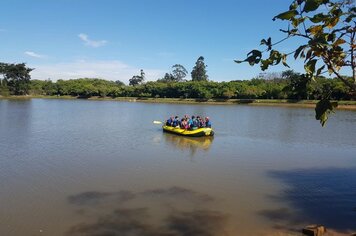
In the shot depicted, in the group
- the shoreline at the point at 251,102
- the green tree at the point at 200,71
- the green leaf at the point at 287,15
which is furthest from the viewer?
the green tree at the point at 200,71

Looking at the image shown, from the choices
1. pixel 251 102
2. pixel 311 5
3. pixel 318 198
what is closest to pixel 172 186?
pixel 318 198

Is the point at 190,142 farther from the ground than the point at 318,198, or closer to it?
farther from the ground

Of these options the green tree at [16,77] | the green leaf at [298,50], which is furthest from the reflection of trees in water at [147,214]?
the green tree at [16,77]

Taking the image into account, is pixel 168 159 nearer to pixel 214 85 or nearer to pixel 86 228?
pixel 86 228

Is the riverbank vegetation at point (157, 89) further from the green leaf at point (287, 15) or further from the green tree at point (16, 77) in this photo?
the green leaf at point (287, 15)

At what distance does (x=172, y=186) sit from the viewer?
45.4ft

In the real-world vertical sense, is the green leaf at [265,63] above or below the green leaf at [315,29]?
below

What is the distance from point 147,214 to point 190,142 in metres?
14.1

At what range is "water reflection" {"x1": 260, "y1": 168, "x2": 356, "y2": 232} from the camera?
10719mm

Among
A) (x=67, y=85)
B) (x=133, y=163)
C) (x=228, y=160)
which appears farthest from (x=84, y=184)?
(x=67, y=85)

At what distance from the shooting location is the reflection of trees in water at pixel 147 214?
970 cm

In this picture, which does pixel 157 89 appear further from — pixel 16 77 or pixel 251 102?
pixel 16 77

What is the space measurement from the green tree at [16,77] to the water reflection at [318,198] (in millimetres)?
101693

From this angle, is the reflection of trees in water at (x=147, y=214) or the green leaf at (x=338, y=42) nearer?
the green leaf at (x=338, y=42)
